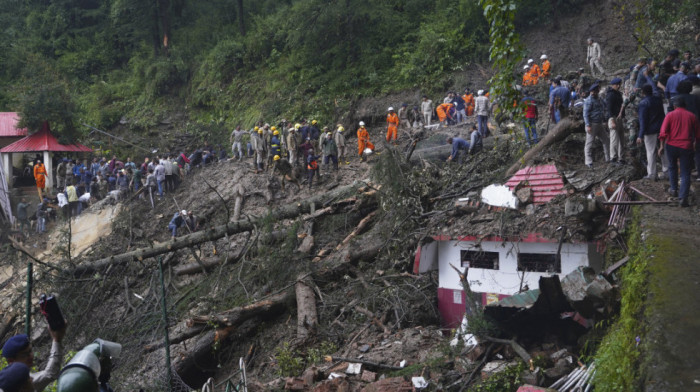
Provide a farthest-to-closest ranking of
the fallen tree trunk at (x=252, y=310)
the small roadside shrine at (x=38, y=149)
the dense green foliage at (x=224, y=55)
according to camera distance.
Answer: the small roadside shrine at (x=38, y=149) < the dense green foliage at (x=224, y=55) < the fallen tree trunk at (x=252, y=310)

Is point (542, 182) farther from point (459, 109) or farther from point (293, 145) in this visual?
point (293, 145)

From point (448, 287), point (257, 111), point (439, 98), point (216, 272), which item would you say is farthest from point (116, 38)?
point (448, 287)

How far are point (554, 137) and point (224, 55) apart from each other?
78.8 ft

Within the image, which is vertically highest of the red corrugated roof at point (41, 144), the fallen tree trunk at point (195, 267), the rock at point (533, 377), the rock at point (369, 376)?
the red corrugated roof at point (41, 144)

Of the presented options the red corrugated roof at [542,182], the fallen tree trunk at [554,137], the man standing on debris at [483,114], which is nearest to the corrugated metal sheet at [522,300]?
the red corrugated roof at [542,182]

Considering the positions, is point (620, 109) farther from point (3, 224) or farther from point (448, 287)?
point (3, 224)

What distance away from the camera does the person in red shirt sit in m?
6.64

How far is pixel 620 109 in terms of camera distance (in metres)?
9.02

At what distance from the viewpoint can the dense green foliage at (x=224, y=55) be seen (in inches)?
948

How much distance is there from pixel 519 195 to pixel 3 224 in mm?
23211

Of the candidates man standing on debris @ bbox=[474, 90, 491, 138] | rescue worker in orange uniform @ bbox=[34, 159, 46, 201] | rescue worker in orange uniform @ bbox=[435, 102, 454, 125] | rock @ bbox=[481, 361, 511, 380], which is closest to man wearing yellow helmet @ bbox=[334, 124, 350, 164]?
rescue worker in orange uniform @ bbox=[435, 102, 454, 125]

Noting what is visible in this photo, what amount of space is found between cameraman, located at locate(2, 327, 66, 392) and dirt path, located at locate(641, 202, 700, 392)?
4.25 meters

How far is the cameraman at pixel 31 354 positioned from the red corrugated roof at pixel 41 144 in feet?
84.7

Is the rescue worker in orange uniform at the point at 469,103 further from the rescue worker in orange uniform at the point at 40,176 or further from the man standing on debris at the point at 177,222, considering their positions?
the rescue worker in orange uniform at the point at 40,176
